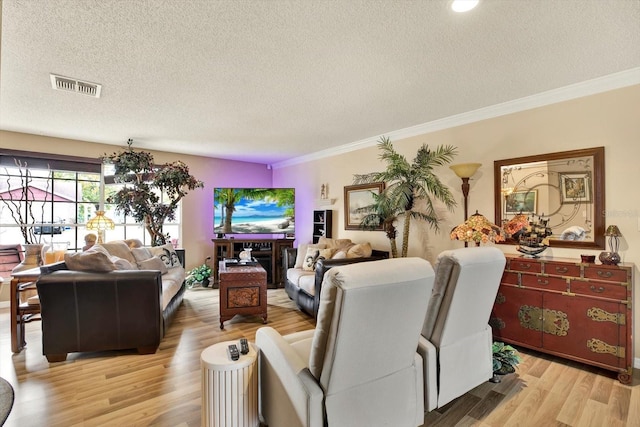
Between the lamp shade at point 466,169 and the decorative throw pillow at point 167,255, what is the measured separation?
3.99 meters

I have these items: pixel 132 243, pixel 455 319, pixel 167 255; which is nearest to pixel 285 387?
pixel 455 319

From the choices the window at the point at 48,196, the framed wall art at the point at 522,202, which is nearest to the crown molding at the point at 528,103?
the framed wall art at the point at 522,202

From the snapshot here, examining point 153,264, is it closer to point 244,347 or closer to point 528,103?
point 244,347

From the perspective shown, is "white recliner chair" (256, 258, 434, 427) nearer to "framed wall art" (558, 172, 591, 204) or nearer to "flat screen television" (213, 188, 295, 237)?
"framed wall art" (558, 172, 591, 204)

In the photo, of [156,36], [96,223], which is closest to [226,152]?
[96,223]

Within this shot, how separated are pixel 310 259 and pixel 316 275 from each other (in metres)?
0.94

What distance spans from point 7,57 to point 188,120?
5.56 ft

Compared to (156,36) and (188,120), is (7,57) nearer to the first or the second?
(156,36)

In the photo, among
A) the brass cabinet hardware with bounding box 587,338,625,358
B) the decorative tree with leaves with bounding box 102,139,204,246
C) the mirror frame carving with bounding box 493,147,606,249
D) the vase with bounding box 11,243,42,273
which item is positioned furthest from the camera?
the decorative tree with leaves with bounding box 102,139,204,246

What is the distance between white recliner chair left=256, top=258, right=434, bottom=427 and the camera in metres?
1.33

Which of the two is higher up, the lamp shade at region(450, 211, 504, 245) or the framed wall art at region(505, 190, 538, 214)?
the framed wall art at region(505, 190, 538, 214)

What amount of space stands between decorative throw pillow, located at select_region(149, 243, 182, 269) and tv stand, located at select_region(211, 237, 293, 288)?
102 cm

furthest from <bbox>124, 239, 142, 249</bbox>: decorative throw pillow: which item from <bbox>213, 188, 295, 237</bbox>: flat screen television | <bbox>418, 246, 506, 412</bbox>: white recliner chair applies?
<bbox>418, 246, 506, 412</bbox>: white recliner chair

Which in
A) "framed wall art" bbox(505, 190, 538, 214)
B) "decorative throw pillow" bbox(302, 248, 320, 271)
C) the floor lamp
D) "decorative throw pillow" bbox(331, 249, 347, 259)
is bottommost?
"decorative throw pillow" bbox(302, 248, 320, 271)
